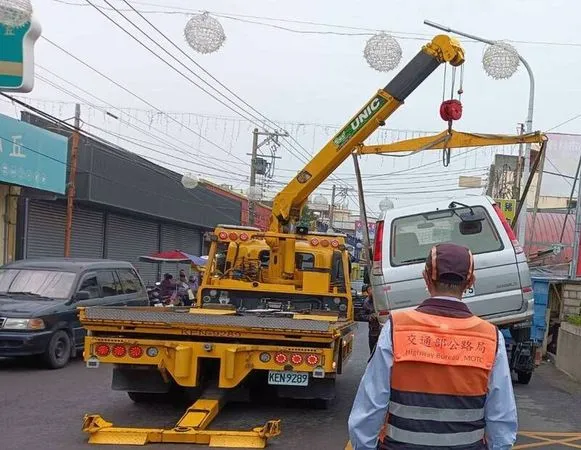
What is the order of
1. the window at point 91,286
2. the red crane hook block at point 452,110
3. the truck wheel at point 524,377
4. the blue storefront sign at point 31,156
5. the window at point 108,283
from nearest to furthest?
the red crane hook block at point 452,110, the truck wheel at point 524,377, the window at point 91,286, the window at point 108,283, the blue storefront sign at point 31,156

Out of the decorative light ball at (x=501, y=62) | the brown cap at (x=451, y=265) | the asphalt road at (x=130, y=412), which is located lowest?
the asphalt road at (x=130, y=412)

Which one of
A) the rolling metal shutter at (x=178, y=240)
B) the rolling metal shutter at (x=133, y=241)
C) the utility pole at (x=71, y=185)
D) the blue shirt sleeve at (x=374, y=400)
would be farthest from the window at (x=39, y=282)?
the rolling metal shutter at (x=178, y=240)

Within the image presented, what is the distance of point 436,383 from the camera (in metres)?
2.90

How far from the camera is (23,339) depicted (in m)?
10.8

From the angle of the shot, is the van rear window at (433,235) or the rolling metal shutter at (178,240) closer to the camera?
the van rear window at (433,235)

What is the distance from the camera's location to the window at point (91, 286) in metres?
12.6

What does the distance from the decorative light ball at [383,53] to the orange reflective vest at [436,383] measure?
8.97 m

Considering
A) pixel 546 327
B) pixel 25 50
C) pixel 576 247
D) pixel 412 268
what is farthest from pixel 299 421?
pixel 576 247

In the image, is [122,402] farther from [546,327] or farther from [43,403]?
[546,327]

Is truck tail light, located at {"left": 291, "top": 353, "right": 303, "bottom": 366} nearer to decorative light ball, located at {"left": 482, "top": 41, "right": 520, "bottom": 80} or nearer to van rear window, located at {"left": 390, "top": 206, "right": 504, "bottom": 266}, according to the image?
van rear window, located at {"left": 390, "top": 206, "right": 504, "bottom": 266}

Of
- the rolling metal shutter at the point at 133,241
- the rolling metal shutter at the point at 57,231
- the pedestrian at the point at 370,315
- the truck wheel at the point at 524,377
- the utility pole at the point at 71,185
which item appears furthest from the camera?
the rolling metal shutter at the point at 133,241

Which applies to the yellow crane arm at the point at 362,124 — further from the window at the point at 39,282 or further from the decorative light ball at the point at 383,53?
the window at the point at 39,282

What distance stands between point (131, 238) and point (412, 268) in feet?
70.9

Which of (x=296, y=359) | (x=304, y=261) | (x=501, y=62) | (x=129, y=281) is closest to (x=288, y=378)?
(x=296, y=359)
